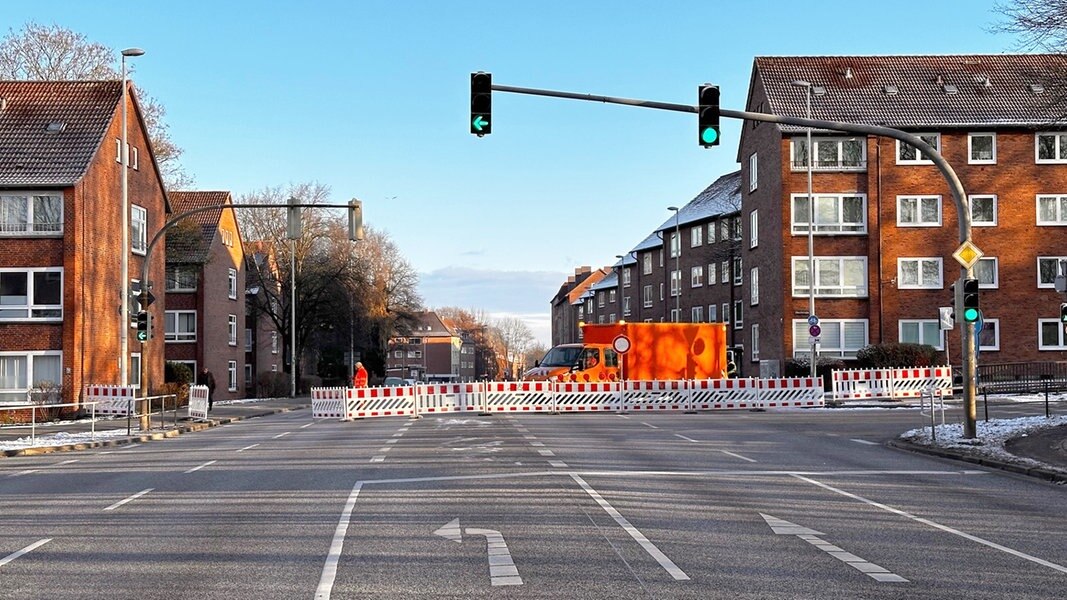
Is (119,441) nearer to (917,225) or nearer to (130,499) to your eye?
(130,499)

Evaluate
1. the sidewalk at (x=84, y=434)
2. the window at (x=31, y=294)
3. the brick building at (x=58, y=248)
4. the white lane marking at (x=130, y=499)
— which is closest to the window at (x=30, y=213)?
the brick building at (x=58, y=248)

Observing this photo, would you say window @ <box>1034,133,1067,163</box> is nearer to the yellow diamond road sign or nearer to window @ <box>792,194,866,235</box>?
window @ <box>792,194,866,235</box>

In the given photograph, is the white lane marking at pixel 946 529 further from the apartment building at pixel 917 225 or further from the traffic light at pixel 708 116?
the apartment building at pixel 917 225

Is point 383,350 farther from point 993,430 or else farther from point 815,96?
point 993,430

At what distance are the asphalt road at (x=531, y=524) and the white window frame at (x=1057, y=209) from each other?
1328 inches

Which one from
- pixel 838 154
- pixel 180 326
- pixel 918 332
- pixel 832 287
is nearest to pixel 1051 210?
pixel 918 332

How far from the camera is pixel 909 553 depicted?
10.2 meters

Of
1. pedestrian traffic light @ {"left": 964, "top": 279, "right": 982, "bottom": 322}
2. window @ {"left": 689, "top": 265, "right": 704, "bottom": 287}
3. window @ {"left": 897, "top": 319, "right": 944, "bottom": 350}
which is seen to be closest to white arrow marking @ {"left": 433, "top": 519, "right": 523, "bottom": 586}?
pedestrian traffic light @ {"left": 964, "top": 279, "right": 982, "bottom": 322}

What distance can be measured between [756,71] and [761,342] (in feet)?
41.2

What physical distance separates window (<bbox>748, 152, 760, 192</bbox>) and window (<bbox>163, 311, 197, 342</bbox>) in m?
28.8

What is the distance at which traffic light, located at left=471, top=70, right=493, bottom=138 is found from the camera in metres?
18.9

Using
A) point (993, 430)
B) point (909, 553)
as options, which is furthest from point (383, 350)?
point (909, 553)

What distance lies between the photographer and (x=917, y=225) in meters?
52.2

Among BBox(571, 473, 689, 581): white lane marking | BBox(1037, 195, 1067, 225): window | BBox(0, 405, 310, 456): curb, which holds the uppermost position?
BBox(1037, 195, 1067, 225): window
